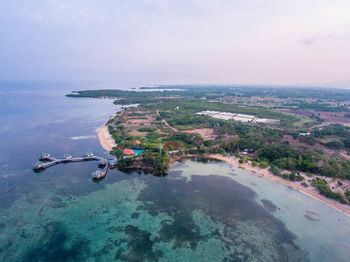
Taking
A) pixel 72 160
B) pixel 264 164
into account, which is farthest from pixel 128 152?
pixel 264 164

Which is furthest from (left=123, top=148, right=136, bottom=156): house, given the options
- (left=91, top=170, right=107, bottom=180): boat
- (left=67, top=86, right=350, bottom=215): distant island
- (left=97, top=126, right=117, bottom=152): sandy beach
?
(left=91, top=170, right=107, bottom=180): boat

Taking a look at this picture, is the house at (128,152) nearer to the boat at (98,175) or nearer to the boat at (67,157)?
the boat at (98,175)

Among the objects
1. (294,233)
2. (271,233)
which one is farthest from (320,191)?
(271,233)

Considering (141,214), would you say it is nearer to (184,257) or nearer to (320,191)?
(184,257)

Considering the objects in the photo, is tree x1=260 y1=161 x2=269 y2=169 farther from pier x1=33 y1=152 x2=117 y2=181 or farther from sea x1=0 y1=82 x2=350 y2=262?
pier x1=33 y1=152 x2=117 y2=181

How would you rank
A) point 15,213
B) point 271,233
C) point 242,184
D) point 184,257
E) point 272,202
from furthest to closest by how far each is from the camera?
point 242,184 < point 272,202 < point 15,213 < point 271,233 < point 184,257
